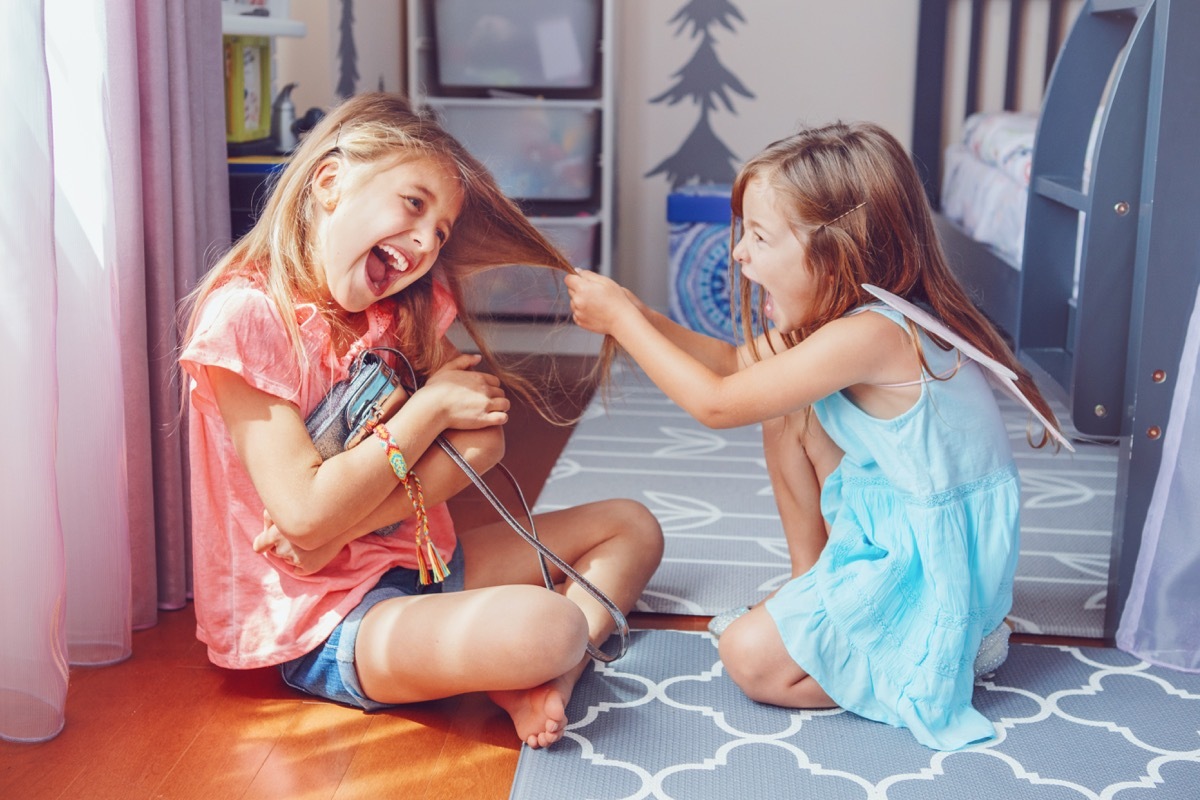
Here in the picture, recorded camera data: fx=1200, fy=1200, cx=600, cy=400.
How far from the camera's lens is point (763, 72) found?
133 inches

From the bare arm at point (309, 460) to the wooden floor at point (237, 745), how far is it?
0.19m

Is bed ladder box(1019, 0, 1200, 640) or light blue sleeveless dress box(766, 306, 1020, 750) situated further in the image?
bed ladder box(1019, 0, 1200, 640)

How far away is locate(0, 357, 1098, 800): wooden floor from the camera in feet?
3.48

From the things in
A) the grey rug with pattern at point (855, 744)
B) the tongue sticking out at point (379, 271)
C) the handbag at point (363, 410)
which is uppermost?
the tongue sticking out at point (379, 271)

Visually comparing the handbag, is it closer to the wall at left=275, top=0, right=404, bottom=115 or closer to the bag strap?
the bag strap

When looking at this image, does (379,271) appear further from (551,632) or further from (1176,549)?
(1176,549)

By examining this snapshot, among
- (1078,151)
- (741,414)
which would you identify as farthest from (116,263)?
(1078,151)

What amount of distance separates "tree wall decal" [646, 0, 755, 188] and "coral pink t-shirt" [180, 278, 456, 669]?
2287 millimetres

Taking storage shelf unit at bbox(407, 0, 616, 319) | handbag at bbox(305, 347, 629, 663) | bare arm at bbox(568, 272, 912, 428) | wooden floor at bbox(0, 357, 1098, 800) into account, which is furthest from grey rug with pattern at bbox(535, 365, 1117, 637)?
storage shelf unit at bbox(407, 0, 616, 319)

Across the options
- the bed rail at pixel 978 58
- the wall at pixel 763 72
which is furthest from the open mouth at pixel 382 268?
the bed rail at pixel 978 58

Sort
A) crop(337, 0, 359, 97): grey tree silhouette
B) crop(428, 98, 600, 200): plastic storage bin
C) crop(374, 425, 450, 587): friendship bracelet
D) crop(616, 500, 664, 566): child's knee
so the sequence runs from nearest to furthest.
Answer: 1. crop(374, 425, 450, 587): friendship bracelet
2. crop(616, 500, 664, 566): child's knee
3. crop(337, 0, 359, 97): grey tree silhouette
4. crop(428, 98, 600, 200): plastic storage bin

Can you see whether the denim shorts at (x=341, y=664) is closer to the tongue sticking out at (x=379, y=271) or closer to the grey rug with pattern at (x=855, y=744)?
the grey rug with pattern at (x=855, y=744)

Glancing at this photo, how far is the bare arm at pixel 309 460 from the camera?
1145 millimetres

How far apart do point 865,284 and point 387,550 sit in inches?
22.3
